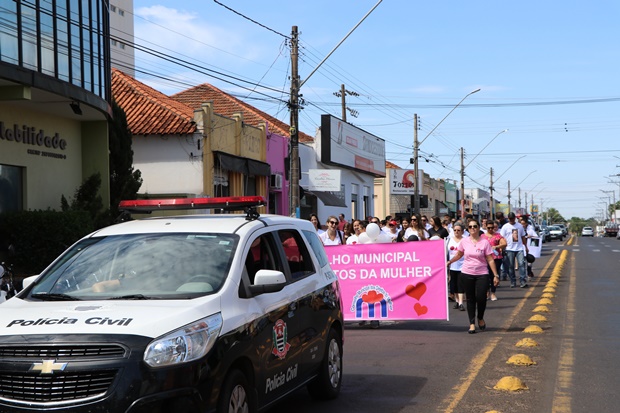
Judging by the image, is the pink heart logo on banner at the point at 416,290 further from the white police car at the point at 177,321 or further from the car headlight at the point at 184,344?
the car headlight at the point at 184,344

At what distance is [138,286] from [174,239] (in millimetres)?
Answer: 586

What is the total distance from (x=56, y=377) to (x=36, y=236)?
583 inches

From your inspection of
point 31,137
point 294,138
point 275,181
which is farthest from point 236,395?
point 275,181

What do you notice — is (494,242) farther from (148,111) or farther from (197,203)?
(148,111)

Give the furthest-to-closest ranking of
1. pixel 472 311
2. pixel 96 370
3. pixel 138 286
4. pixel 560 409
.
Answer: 1. pixel 472 311
2. pixel 560 409
3. pixel 138 286
4. pixel 96 370

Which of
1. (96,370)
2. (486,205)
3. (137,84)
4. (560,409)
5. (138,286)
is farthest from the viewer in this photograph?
(486,205)

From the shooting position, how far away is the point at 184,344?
4988 mm

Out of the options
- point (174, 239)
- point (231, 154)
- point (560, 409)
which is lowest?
point (560, 409)

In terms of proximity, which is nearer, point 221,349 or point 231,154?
point 221,349

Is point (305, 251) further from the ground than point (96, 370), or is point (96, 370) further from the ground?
point (305, 251)

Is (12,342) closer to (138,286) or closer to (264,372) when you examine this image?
(138,286)

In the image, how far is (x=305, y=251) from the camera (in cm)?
748

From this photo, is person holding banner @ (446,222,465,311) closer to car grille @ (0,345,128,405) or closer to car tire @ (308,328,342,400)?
car tire @ (308,328,342,400)

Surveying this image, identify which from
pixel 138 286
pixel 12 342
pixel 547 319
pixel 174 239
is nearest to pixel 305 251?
pixel 174 239
